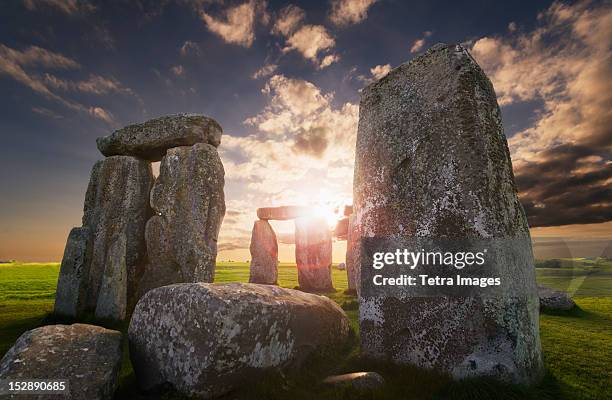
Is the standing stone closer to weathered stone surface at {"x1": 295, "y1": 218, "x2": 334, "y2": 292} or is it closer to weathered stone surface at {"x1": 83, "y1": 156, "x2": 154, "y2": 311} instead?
weathered stone surface at {"x1": 83, "y1": 156, "x2": 154, "y2": 311}

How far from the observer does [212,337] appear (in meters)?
3.36

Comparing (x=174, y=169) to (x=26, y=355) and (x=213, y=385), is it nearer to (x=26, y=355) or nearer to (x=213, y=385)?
(x=26, y=355)

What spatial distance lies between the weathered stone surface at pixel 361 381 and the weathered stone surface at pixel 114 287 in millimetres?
6057

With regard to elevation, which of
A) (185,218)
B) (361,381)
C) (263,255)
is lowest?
(361,381)

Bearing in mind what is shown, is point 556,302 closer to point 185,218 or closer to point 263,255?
point 185,218

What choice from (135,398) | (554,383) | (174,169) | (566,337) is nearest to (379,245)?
(554,383)

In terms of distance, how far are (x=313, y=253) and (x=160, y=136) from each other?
369 inches

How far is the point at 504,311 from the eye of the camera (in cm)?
345

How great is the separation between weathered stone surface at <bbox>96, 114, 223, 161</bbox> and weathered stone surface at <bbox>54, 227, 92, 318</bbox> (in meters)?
2.48

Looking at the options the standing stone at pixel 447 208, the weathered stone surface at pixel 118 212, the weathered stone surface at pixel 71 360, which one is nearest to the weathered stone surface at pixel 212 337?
the weathered stone surface at pixel 71 360

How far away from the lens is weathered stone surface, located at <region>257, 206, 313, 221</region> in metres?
17.4

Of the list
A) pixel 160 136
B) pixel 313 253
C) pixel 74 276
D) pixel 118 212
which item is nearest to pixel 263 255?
pixel 313 253

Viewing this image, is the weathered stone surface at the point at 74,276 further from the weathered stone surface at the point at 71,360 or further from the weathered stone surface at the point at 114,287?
the weathered stone surface at the point at 71,360

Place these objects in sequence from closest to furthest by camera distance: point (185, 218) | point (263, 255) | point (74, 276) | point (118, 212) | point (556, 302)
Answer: point (74, 276), point (185, 218), point (556, 302), point (118, 212), point (263, 255)
